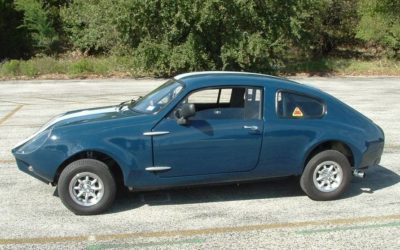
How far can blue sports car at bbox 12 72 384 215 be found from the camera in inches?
232

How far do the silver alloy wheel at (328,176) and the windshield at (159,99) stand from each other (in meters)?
1.98

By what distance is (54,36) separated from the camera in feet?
111

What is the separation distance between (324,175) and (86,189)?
2877 mm

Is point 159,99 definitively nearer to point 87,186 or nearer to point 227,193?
point 87,186

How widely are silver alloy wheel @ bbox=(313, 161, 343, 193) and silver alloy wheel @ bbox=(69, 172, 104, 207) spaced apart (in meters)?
2.60

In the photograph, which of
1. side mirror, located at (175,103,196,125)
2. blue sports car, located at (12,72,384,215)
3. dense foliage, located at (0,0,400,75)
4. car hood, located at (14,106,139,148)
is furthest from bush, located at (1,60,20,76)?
side mirror, located at (175,103,196,125)

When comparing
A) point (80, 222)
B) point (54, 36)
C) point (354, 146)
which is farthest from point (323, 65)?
point (80, 222)

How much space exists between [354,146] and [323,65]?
22.2 meters

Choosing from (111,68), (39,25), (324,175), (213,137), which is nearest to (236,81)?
(213,137)

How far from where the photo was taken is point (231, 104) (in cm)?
642

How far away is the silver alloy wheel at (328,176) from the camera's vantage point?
6.52 metres

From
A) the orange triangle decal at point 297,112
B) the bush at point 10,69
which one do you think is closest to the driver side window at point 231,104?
the orange triangle decal at point 297,112

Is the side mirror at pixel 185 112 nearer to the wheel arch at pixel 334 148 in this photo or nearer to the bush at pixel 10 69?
the wheel arch at pixel 334 148

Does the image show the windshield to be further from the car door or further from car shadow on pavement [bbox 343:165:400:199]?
car shadow on pavement [bbox 343:165:400:199]
